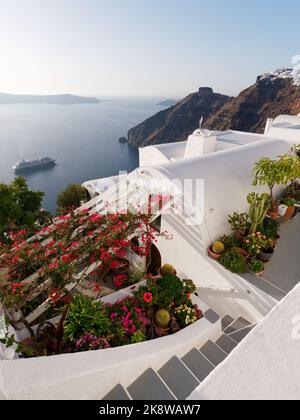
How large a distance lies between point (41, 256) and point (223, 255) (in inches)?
232

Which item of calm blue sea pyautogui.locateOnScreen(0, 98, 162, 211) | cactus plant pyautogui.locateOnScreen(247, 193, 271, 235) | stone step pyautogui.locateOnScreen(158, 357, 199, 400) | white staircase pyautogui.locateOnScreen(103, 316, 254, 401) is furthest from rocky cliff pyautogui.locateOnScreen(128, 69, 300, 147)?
stone step pyautogui.locateOnScreen(158, 357, 199, 400)

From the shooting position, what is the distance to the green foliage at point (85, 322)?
5242 millimetres

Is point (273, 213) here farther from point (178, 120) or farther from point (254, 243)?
point (178, 120)

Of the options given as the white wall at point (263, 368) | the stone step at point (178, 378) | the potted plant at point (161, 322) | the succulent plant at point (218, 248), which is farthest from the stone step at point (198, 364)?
the white wall at point (263, 368)

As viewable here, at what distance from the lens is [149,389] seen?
185 inches

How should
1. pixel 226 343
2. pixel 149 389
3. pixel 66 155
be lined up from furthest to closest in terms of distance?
pixel 66 155 < pixel 226 343 < pixel 149 389

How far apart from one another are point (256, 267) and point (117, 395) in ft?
18.6

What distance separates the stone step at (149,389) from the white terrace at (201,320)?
2 centimetres

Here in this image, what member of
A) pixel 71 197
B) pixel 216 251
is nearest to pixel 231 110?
pixel 71 197

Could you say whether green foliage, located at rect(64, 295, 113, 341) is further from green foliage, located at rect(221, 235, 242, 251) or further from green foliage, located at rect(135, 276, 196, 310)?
green foliage, located at rect(221, 235, 242, 251)

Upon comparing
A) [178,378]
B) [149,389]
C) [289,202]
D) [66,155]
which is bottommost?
[66,155]

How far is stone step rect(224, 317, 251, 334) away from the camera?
742 cm

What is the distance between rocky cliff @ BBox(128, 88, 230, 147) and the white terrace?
438ft

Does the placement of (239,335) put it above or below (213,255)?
below
